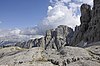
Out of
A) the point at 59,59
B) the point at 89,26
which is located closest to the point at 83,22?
the point at 89,26

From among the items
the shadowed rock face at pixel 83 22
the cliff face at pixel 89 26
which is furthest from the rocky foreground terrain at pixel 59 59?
the shadowed rock face at pixel 83 22

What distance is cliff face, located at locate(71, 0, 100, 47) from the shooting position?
425 ft

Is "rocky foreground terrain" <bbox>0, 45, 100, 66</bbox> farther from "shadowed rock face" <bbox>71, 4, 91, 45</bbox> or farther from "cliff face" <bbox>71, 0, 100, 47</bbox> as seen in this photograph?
"shadowed rock face" <bbox>71, 4, 91, 45</bbox>

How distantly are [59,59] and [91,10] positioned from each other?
122 m

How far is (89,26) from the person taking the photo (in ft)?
462

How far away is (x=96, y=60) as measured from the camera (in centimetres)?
3328

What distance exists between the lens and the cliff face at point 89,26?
130m

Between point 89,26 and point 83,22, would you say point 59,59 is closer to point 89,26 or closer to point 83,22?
point 89,26

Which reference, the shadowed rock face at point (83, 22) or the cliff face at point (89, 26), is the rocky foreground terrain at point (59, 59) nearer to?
the cliff face at point (89, 26)

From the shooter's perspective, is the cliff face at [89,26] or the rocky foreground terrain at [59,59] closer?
the rocky foreground terrain at [59,59]

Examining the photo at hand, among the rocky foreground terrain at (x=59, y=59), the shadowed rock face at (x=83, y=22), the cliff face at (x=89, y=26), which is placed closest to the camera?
the rocky foreground terrain at (x=59, y=59)

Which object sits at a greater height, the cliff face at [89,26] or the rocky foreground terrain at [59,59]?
the cliff face at [89,26]

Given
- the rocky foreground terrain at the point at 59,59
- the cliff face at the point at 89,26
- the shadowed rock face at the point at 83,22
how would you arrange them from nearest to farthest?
the rocky foreground terrain at the point at 59,59, the cliff face at the point at 89,26, the shadowed rock face at the point at 83,22

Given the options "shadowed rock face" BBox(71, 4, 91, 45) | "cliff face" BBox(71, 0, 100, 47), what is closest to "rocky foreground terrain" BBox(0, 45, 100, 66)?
"cliff face" BBox(71, 0, 100, 47)
